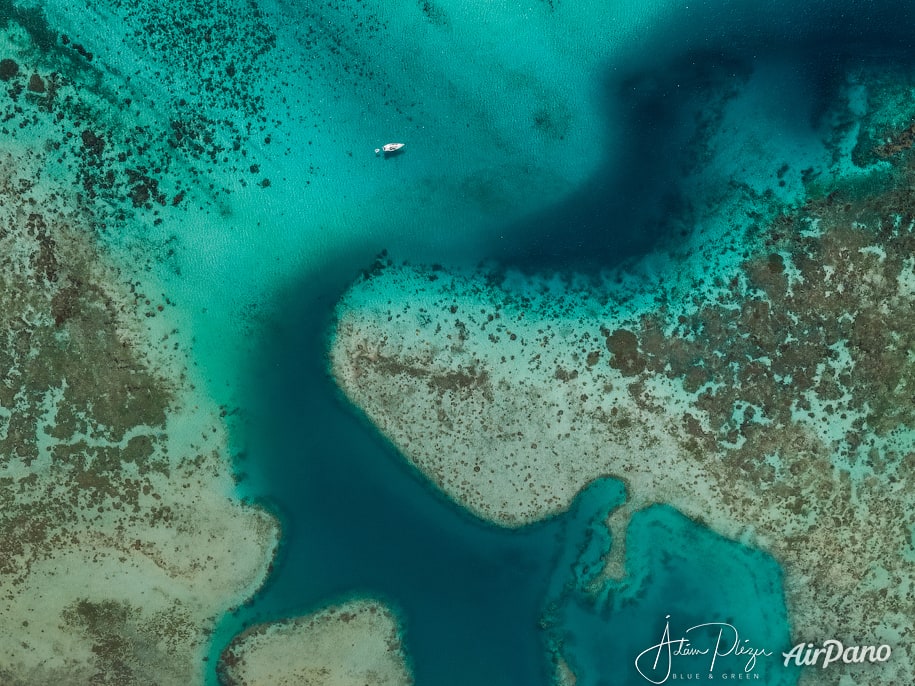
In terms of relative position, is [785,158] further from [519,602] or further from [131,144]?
[131,144]

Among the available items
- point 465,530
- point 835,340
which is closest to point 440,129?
point 465,530

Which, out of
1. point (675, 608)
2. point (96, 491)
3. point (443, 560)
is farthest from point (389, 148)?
point (675, 608)

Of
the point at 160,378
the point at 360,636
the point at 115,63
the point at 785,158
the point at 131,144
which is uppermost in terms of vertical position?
the point at 785,158

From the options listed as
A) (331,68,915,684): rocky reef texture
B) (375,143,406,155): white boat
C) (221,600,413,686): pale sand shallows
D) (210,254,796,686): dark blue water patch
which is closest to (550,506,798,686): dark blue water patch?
(210,254,796,686): dark blue water patch

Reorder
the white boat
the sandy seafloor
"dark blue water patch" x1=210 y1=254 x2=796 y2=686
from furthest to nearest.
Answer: the white boat → "dark blue water patch" x1=210 y1=254 x2=796 y2=686 → the sandy seafloor

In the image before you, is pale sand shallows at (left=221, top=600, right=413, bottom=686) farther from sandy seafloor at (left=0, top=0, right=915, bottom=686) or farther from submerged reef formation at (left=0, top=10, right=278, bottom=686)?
submerged reef formation at (left=0, top=10, right=278, bottom=686)

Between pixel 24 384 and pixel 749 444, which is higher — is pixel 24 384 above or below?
below
